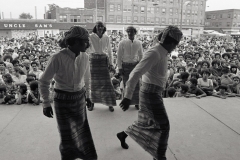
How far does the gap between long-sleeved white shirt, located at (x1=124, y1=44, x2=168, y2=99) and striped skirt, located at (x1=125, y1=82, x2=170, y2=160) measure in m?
0.09

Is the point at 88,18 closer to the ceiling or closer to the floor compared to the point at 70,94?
closer to the ceiling

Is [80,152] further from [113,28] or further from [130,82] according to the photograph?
[113,28]

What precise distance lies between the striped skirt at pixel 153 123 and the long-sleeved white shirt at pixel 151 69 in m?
0.09

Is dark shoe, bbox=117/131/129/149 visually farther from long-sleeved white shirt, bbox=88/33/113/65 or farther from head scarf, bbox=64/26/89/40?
long-sleeved white shirt, bbox=88/33/113/65

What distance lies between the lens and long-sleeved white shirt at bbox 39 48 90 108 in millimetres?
2104

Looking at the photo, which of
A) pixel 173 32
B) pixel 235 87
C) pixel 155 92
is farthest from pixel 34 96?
pixel 235 87

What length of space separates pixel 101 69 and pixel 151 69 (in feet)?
6.31

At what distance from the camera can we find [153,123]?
96.6 inches

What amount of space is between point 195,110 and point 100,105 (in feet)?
6.40

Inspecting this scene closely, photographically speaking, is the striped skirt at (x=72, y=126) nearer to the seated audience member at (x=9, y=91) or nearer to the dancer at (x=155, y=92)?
the dancer at (x=155, y=92)

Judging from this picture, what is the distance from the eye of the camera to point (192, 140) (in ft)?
10.2

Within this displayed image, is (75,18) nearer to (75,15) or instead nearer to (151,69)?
(75,15)

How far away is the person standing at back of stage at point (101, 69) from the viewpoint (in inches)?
163

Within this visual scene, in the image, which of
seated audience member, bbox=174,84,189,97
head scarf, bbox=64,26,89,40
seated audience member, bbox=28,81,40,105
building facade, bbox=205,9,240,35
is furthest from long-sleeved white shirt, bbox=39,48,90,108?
building facade, bbox=205,9,240,35
